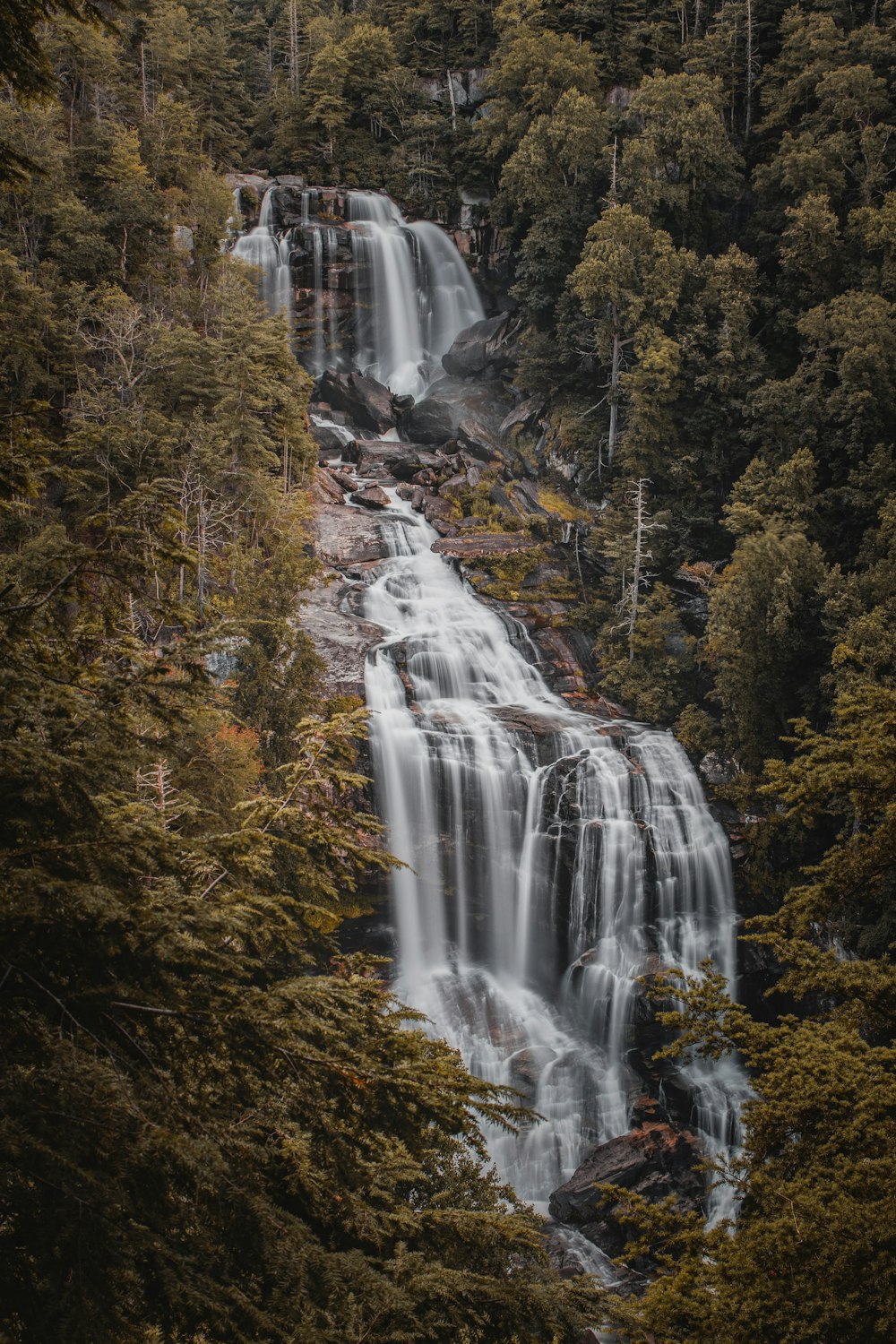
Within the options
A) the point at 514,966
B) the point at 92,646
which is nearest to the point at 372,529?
the point at 514,966

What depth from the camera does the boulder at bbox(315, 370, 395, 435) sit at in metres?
41.4

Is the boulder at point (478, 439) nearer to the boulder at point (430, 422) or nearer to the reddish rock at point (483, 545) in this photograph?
the boulder at point (430, 422)

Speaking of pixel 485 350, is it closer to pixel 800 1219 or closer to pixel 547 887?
pixel 547 887

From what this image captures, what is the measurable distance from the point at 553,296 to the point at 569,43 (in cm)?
1188

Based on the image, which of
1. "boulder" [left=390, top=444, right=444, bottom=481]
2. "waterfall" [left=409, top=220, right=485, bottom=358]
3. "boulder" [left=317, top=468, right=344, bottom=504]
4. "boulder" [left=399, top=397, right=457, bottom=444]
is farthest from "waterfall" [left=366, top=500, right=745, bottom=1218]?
"waterfall" [left=409, top=220, right=485, bottom=358]

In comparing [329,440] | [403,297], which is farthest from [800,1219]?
[403,297]

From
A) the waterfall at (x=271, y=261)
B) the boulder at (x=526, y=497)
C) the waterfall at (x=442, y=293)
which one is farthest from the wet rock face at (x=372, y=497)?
the waterfall at (x=442, y=293)

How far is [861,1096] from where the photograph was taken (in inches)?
276

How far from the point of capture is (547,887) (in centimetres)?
2312

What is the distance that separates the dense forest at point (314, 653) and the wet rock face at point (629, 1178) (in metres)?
0.83

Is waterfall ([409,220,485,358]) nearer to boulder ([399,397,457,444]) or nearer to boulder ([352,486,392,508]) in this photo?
boulder ([399,397,457,444])

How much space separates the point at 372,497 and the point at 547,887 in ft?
61.0

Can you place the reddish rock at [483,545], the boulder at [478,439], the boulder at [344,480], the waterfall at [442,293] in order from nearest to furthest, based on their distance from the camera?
the reddish rock at [483,545] < the boulder at [344,480] < the boulder at [478,439] < the waterfall at [442,293]

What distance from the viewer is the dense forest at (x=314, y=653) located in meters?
3.95
